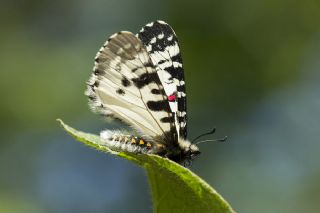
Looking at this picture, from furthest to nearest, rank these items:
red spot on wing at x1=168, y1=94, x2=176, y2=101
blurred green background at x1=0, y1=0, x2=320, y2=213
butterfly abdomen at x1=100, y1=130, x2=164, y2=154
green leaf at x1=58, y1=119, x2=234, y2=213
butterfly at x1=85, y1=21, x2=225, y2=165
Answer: blurred green background at x1=0, y1=0, x2=320, y2=213 < red spot on wing at x1=168, y1=94, x2=176, y2=101 < butterfly at x1=85, y1=21, x2=225, y2=165 < butterfly abdomen at x1=100, y1=130, x2=164, y2=154 < green leaf at x1=58, y1=119, x2=234, y2=213

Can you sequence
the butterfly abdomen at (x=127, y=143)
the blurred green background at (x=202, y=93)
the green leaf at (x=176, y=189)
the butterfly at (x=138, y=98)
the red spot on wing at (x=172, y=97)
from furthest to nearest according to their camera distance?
the blurred green background at (x=202, y=93) → the red spot on wing at (x=172, y=97) → the butterfly at (x=138, y=98) → the butterfly abdomen at (x=127, y=143) → the green leaf at (x=176, y=189)

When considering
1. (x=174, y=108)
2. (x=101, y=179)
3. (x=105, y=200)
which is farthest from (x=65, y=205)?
(x=174, y=108)

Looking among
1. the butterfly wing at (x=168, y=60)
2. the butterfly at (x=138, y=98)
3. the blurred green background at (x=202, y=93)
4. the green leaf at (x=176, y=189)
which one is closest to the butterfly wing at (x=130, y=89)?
the butterfly at (x=138, y=98)

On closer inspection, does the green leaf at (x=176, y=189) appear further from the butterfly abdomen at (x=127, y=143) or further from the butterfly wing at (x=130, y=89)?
the butterfly wing at (x=130, y=89)

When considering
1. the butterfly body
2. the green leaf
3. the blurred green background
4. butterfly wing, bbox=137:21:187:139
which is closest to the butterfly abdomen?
the butterfly body

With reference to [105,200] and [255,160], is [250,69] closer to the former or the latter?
[255,160]

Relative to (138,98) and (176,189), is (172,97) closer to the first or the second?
(138,98)

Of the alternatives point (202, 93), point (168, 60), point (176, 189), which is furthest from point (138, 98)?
point (202, 93)

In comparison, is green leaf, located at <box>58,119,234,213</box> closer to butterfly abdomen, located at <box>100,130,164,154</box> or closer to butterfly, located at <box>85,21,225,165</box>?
butterfly abdomen, located at <box>100,130,164,154</box>
